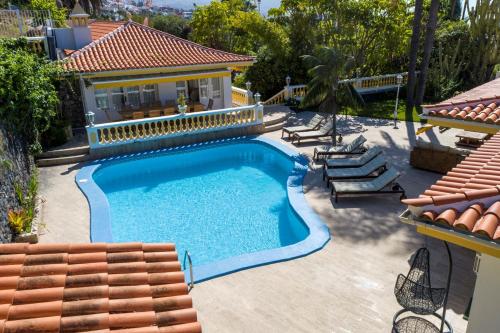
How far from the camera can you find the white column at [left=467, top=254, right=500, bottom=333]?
5.73 metres

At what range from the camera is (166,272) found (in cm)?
612

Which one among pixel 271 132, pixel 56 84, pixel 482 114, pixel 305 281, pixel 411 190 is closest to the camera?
pixel 305 281

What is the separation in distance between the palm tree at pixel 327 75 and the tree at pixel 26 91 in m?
11.8

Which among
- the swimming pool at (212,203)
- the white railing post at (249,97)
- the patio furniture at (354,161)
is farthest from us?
the white railing post at (249,97)

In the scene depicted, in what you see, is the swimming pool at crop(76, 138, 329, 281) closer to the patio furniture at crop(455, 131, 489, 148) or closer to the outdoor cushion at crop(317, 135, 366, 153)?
the outdoor cushion at crop(317, 135, 366, 153)

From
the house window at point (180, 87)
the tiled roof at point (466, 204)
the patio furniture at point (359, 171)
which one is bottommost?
the patio furniture at point (359, 171)

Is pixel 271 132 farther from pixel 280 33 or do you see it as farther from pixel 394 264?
pixel 394 264

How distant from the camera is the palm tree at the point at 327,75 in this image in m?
18.7

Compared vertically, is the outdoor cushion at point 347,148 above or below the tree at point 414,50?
below

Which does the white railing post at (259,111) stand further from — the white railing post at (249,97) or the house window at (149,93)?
the house window at (149,93)

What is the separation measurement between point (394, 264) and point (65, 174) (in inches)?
527

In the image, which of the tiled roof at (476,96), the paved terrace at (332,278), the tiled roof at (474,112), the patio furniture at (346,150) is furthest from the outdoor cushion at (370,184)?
the patio furniture at (346,150)

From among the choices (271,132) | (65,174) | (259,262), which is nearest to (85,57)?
(65,174)

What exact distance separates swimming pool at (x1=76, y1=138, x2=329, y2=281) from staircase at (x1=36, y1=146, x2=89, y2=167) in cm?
103
